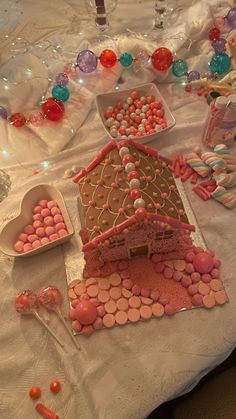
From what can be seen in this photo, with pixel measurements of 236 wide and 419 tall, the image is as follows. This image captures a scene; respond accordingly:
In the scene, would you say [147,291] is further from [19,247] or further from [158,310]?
[19,247]

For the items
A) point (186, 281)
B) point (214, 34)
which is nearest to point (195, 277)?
point (186, 281)

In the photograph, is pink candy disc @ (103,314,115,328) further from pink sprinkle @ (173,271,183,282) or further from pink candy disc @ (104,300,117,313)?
pink sprinkle @ (173,271,183,282)

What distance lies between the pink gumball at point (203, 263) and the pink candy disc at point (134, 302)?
0.15m

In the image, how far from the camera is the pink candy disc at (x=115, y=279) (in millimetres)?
886

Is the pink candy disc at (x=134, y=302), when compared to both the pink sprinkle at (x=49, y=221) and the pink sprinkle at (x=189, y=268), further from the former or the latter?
the pink sprinkle at (x=49, y=221)

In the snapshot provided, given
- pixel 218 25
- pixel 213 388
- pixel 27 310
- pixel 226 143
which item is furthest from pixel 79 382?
pixel 218 25

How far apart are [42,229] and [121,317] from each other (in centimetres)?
27

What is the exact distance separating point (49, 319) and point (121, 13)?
3.63ft

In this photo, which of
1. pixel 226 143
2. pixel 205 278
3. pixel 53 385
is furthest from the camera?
pixel 226 143

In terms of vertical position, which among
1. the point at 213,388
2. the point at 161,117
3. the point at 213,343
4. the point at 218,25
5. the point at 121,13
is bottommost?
the point at 213,388

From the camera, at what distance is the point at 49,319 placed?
0.86m

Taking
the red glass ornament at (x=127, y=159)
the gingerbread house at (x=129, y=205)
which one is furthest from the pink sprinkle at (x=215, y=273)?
the red glass ornament at (x=127, y=159)

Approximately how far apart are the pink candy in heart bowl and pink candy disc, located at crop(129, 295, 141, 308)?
0.65 feet

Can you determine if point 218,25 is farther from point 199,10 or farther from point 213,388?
point 213,388
